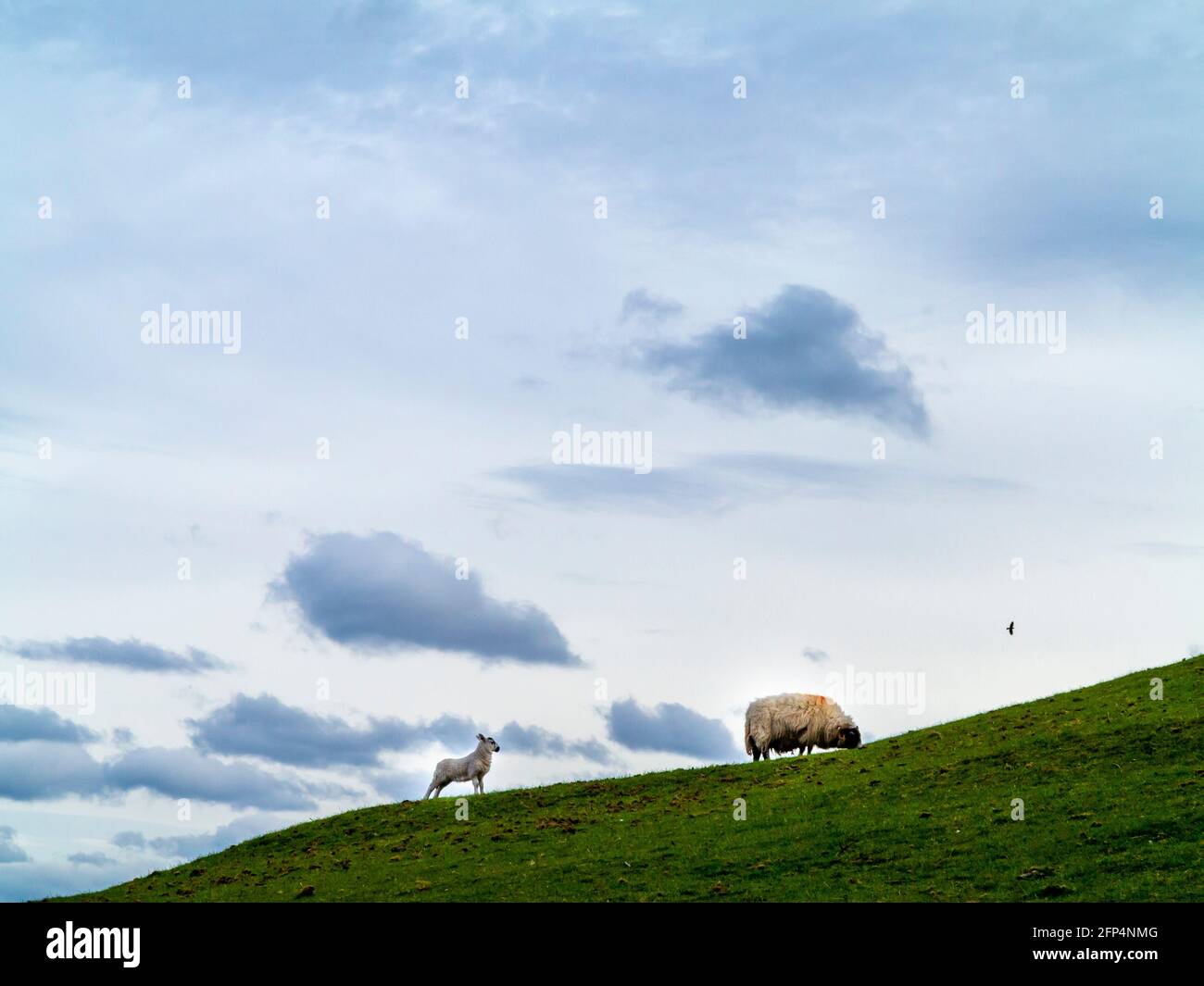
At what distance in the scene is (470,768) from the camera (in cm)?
4747

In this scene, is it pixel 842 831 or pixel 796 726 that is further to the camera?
pixel 796 726

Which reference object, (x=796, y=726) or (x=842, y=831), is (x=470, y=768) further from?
(x=842, y=831)

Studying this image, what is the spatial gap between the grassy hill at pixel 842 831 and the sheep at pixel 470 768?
303 cm

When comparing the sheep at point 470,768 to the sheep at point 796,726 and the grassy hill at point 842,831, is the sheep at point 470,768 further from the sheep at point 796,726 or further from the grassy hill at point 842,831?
the sheep at point 796,726

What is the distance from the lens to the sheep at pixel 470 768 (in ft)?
156

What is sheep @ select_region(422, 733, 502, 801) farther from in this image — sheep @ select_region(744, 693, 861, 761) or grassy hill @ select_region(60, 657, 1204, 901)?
sheep @ select_region(744, 693, 861, 761)

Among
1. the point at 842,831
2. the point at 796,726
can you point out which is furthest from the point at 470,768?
the point at 842,831

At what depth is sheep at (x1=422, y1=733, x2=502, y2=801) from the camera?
47.4 m

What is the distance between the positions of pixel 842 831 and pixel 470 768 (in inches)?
769

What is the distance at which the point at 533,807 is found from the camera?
41.1 metres

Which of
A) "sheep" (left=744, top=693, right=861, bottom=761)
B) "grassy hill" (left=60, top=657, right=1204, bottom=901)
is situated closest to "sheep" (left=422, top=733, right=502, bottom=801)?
"grassy hill" (left=60, top=657, right=1204, bottom=901)

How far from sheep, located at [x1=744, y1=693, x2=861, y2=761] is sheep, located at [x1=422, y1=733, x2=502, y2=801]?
10.5 m
